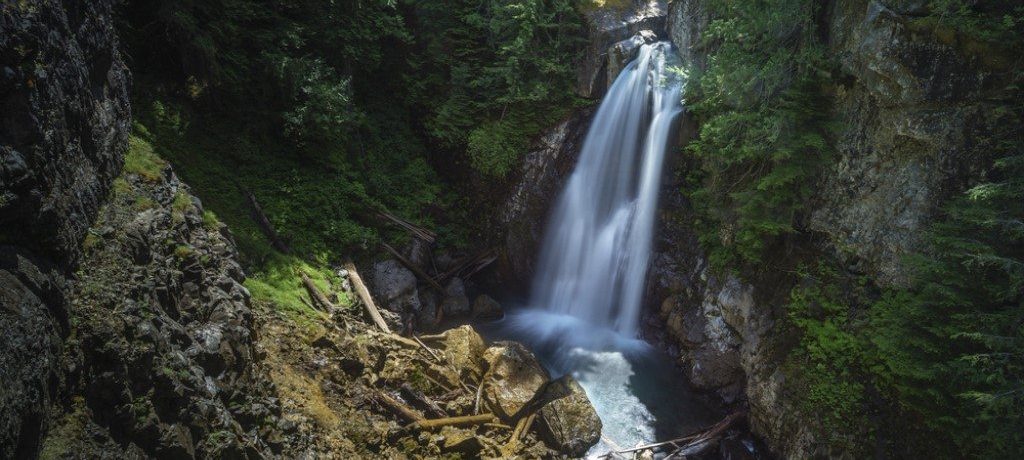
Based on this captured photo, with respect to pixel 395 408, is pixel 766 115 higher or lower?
higher

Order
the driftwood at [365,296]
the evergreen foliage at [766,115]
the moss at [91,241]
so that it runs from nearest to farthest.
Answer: the moss at [91,241]
the evergreen foliage at [766,115]
the driftwood at [365,296]

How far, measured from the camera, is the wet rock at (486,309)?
499 inches

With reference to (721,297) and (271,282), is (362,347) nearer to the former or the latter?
(271,282)

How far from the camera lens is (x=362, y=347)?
8.26 meters

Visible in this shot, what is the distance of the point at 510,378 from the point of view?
29.6ft

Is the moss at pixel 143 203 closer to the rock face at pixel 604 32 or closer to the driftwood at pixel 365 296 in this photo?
the driftwood at pixel 365 296

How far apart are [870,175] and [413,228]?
9751 millimetres

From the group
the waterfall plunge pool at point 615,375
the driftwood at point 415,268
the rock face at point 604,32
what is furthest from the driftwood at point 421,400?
the rock face at point 604,32

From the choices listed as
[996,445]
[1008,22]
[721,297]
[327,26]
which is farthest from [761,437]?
[327,26]

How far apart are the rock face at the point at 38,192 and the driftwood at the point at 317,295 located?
4.19 meters

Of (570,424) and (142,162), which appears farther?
(570,424)

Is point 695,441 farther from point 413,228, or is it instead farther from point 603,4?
point 603,4

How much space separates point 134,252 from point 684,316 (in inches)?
395

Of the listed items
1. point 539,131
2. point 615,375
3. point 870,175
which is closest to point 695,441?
point 615,375
